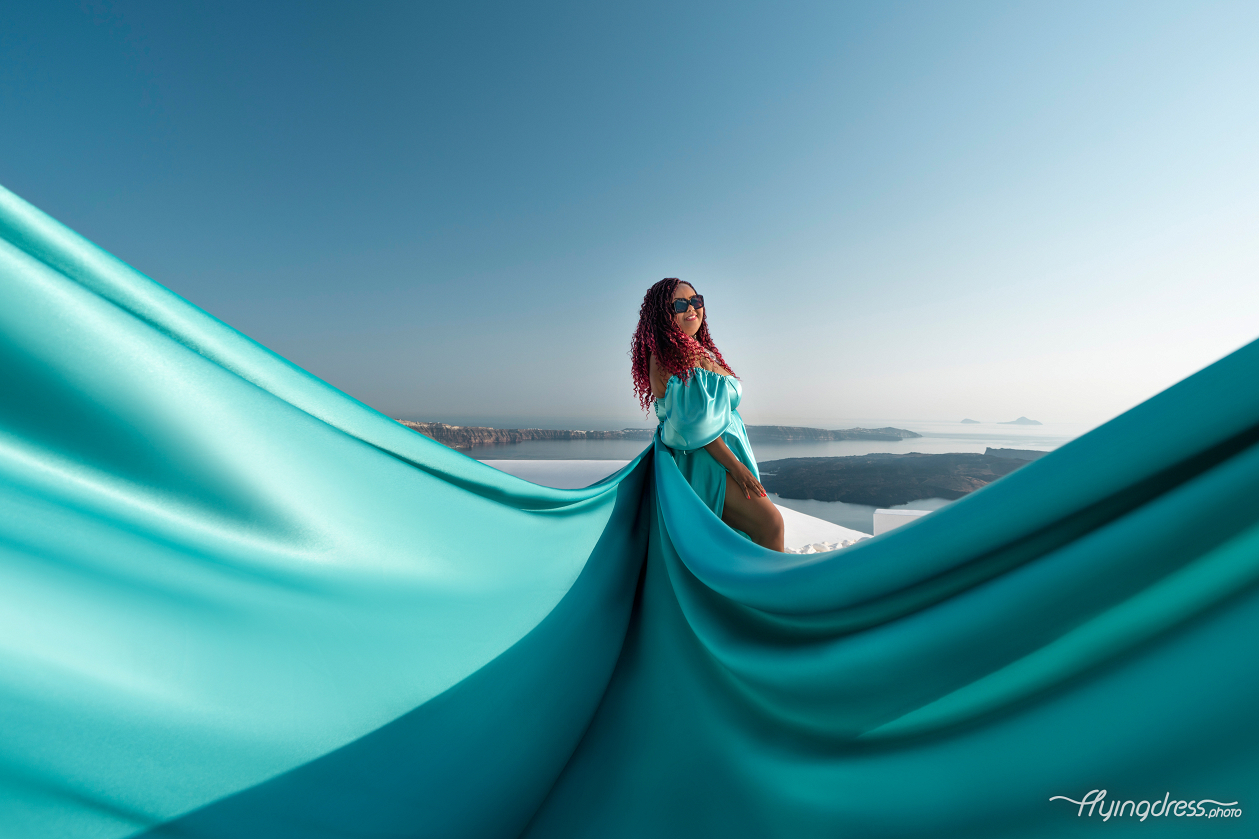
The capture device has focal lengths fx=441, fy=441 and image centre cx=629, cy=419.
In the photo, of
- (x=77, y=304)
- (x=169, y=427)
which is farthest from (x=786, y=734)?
(x=77, y=304)

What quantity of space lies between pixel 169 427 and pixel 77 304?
0.15 m

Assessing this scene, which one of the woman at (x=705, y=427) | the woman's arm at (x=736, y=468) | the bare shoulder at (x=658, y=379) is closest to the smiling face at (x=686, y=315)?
the woman at (x=705, y=427)

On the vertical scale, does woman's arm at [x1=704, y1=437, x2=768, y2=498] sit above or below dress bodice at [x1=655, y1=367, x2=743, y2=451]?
below

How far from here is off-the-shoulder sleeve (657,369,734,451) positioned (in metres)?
1.33

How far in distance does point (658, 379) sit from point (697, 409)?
0.23 meters

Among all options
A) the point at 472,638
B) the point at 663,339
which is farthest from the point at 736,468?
the point at 472,638

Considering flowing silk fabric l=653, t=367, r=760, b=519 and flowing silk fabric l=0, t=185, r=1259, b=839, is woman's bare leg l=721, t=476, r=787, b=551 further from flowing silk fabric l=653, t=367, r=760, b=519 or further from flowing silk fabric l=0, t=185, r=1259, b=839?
flowing silk fabric l=0, t=185, r=1259, b=839

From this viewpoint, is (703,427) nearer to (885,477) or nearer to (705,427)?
(705,427)

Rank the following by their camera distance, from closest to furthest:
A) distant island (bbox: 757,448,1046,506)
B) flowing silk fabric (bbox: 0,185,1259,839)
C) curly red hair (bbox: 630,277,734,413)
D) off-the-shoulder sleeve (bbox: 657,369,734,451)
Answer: flowing silk fabric (bbox: 0,185,1259,839)
off-the-shoulder sleeve (bbox: 657,369,734,451)
curly red hair (bbox: 630,277,734,413)
distant island (bbox: 757,448,1046,506)

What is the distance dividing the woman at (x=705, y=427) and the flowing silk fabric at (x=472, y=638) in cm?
59

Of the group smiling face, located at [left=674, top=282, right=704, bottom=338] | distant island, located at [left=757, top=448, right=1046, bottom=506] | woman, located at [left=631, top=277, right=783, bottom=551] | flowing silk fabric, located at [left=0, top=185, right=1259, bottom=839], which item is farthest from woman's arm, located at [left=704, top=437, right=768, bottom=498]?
distant island, located at [left=757, top=448, right=1046, bottom=506]

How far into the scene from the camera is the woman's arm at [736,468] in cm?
136

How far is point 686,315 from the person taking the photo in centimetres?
154

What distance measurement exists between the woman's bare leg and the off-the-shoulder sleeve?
170 millimetres
